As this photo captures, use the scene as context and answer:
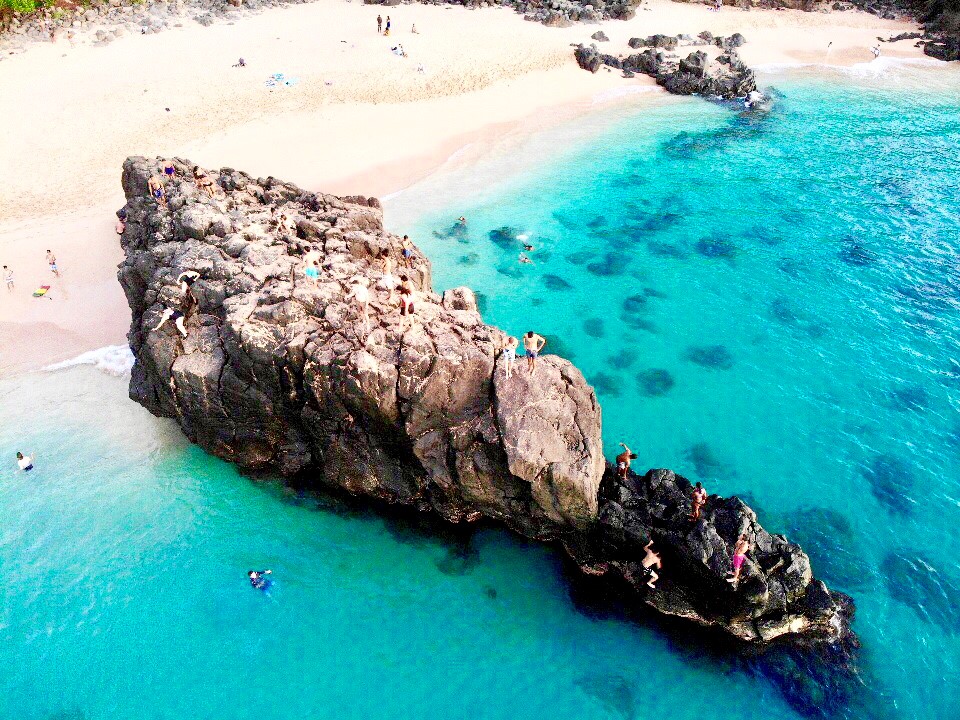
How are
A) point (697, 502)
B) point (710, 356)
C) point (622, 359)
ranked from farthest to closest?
point (710, 356), point (622, 359), point (697, 502)

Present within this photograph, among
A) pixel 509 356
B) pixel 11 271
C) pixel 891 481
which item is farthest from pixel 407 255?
pixel 11 271

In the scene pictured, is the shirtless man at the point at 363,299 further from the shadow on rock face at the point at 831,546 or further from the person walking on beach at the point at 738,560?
the shadow on rock face at the point at 831,546

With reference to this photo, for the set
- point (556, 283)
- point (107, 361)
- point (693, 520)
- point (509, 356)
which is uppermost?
point (509, 356)

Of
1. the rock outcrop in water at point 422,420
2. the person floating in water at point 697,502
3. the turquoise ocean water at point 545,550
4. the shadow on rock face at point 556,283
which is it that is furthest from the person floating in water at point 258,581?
the shadow on rock face at point 556,283

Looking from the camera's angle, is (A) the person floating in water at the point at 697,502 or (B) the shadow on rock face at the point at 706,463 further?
(B) the shadow on rock face at the point at 706,463

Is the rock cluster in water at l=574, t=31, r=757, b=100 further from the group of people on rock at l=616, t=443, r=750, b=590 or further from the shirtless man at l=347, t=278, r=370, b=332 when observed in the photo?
the group of people on rock at l=616, t=443, r=750, b=590

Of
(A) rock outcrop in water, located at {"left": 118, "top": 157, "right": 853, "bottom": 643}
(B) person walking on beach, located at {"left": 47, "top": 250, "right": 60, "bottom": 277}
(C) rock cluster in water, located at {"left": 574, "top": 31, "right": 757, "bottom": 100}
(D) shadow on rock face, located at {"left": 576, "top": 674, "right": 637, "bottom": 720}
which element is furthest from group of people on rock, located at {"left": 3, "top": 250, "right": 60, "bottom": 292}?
(C) rock cluster in water, located at {"left": 574, "top": 31, "right": 757, "bottom": 100}

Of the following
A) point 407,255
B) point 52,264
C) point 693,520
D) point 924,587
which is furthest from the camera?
point 52,264

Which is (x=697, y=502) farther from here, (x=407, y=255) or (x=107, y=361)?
(x=107, y=361)
